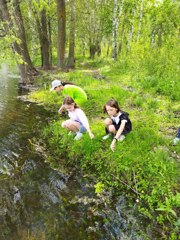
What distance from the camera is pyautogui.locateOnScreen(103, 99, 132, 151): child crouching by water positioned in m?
4.96

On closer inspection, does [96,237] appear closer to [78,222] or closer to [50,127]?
[78,222]

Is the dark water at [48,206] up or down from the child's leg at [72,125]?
down

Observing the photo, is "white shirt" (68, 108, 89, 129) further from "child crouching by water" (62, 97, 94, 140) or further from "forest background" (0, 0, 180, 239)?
"forest background" (0, 0, 180, 239)

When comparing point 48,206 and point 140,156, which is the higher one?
point 140,156

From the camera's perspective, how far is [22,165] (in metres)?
5.21

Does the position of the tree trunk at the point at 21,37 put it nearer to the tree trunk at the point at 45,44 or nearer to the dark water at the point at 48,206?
the tree trunk at the point at 45,44

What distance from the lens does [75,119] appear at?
5.63m

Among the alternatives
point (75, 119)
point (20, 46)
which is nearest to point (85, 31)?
point (20, 46)

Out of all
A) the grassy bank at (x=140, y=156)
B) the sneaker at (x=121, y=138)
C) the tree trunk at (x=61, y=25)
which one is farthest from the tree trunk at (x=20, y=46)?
the sneaker at (x=121, y=138)

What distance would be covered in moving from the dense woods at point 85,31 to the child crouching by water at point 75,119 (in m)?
2.52

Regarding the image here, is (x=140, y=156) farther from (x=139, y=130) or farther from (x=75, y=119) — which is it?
(x=75, y=119)

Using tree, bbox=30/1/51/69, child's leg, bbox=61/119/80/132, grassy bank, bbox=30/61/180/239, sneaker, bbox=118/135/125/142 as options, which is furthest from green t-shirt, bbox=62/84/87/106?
tree, bbox=30/1/51/69

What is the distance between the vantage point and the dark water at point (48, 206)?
351 cm

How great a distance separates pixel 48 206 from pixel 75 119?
223 centimetres
